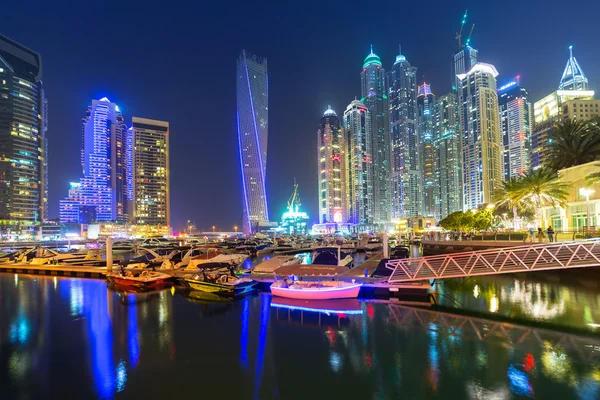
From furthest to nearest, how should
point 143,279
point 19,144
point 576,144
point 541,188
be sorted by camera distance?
1. point 19,144
2. point 576,144
3. point 541,188
4. point 143,279

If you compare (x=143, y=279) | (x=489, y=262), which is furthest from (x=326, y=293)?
(x=143, y=279)

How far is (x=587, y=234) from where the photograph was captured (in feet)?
108

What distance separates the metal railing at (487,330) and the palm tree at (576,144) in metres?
48.7

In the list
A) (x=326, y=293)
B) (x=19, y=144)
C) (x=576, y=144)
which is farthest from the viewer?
(x=19, y=144)

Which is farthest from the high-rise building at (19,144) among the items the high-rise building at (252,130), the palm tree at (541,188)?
the palm tree at (541,188)

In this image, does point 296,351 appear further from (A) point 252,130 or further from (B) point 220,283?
(A) point 252,130

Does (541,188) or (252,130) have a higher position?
(252,130)

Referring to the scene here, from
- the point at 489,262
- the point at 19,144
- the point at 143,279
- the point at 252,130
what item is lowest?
the point at 143,279

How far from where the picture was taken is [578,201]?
150 feet

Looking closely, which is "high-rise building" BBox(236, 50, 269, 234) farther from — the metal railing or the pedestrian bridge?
the metal railing

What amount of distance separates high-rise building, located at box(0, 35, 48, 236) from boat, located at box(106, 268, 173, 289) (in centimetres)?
15039

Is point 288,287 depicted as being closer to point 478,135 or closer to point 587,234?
point 587,234

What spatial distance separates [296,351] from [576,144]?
60.1 m

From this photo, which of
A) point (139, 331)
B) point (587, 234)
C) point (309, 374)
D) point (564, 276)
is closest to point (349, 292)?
point (309, 374)
